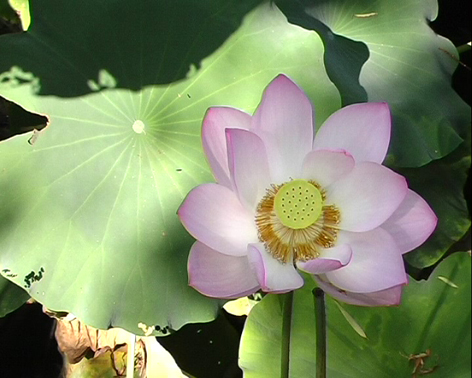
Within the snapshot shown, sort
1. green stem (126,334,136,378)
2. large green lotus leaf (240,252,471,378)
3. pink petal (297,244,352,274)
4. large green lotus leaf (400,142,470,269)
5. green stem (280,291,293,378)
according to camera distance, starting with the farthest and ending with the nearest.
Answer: large green lotus leaf (400,142,470,269), green stem (126,334,136,378), large green lotus leaf (240,252,471,378), green stem (280,291,293,378), pink petal (297,244,352,274)

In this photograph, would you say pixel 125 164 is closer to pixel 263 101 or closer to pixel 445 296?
pixel 263 101

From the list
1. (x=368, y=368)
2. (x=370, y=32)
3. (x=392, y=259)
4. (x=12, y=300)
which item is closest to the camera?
(x=392, y=259)

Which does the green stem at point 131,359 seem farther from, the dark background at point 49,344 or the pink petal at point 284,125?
the pink petal at point 284,125

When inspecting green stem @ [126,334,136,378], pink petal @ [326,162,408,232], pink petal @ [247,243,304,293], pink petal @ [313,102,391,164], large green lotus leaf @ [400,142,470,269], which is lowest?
pink petal @ [247,243,304,293]

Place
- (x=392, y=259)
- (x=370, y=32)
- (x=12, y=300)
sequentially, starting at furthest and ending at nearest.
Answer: (x=370, y=32), (x=12, y=300), (x=392, y=259)

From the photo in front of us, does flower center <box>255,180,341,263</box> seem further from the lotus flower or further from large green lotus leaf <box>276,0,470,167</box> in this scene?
large green lotus leaf <box>276,0,470,167</box>

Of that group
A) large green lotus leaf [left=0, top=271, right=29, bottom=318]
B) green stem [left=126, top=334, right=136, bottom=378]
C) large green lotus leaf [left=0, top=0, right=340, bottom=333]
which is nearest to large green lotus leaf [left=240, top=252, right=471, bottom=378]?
large green lotus leaf [left=0, top=0, right=340, bottom=333]

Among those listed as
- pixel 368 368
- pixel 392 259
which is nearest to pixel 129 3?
pixel 392 259
